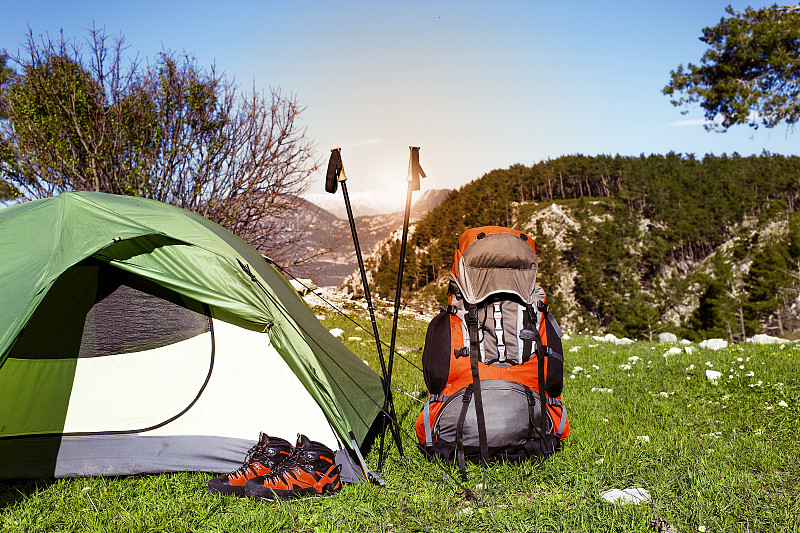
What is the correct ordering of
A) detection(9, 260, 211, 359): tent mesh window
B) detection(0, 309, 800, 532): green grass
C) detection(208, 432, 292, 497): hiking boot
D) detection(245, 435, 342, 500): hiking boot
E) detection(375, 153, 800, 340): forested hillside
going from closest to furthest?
detection(0, 309, 800, 532): green grass, detection(245, 435, 342, 500): hiking boot, detection(208, 432, 292, 497): hiking boot, detection(9, 260, 211, 359): tent mesh window, detection(375, 153, 800, 340): forested hillside

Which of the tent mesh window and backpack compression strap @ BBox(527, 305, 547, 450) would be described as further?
the tent mesh window

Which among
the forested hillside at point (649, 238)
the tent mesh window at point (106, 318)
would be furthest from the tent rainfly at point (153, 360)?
the forested hillside at point (649, 238)

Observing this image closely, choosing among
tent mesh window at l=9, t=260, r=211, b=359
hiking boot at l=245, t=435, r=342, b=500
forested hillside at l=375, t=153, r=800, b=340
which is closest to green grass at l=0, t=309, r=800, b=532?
hiking boot at l=245, t=435, r=342, b=500

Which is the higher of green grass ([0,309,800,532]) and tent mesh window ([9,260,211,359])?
tent mesh window ([9,260,211,359])

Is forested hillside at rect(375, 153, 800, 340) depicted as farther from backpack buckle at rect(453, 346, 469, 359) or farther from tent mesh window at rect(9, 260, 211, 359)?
tent mesh window at rect(9, 260, 211, 359)

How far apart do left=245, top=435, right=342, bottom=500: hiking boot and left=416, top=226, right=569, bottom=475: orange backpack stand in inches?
33.5

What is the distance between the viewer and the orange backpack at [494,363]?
398 cm

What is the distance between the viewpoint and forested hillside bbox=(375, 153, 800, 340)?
177ft

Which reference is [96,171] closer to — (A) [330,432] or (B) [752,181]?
(A) [330,432]

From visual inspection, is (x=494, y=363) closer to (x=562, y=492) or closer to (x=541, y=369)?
(x=541, y=369)

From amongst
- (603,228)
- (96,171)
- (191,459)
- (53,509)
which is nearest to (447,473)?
(191,459)

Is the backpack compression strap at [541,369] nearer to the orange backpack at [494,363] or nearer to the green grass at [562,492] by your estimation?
the orange backpack at [494,363]

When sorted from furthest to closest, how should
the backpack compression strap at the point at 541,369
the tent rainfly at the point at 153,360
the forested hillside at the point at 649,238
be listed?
1. the forested hillside at the point at 649,238
2. the backpack compression strap at the point at 541,369
3. the tent rainfly at the point at 153,360

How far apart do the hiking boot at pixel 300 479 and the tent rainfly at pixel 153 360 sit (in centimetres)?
22
